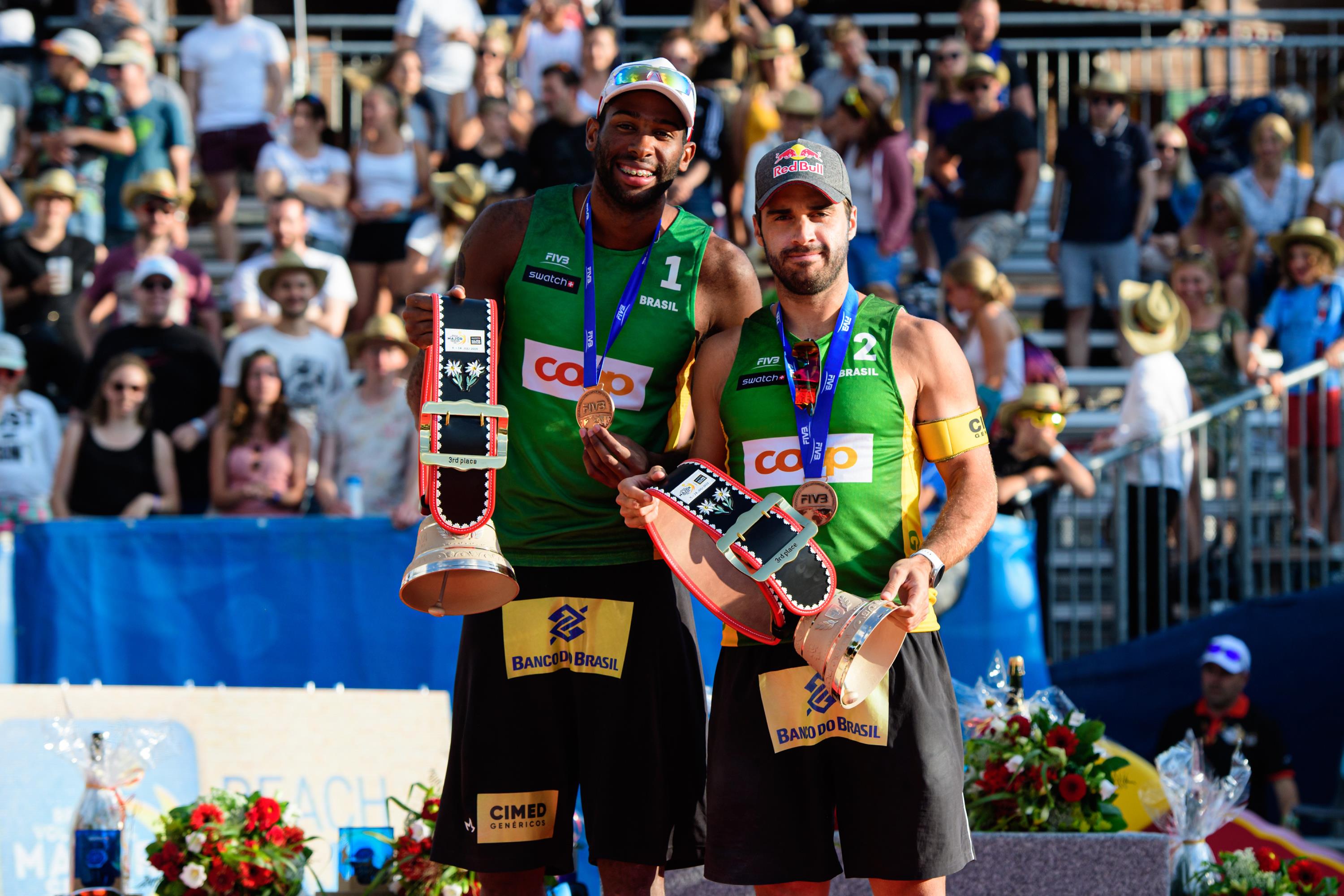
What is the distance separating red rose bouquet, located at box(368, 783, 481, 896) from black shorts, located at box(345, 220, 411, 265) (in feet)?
19.6

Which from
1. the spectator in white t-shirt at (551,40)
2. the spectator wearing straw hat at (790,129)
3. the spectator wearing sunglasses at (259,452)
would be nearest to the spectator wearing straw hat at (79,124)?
the spectator in white t-shirt at (551,40)

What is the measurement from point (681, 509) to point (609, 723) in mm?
724

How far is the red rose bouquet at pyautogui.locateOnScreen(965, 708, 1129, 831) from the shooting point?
16.0 ft

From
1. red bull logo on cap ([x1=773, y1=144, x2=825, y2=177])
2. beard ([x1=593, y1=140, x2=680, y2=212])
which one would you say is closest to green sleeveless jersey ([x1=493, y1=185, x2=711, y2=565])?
beard ([x1=593, y1=140, x2=680, y2=212])

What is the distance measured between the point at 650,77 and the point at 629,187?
285 millimetres

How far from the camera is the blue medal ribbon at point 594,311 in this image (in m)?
4.10

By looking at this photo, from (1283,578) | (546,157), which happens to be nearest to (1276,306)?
(1283,578)

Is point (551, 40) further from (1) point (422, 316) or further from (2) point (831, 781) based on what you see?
(2) point (831, 781)

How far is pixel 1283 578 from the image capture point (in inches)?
362

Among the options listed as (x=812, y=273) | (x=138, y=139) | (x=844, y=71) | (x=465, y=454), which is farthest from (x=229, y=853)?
(x=844, y=71)

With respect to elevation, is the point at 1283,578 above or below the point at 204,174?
below

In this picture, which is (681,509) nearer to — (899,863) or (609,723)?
(609,723)

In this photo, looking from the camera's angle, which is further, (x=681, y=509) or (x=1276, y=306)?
(x=1276, y=306)

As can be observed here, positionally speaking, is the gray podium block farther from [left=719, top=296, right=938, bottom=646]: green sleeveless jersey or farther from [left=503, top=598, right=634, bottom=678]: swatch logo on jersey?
[left=719, top=296, right=938, bottom=646]: green sleeveless jersey
